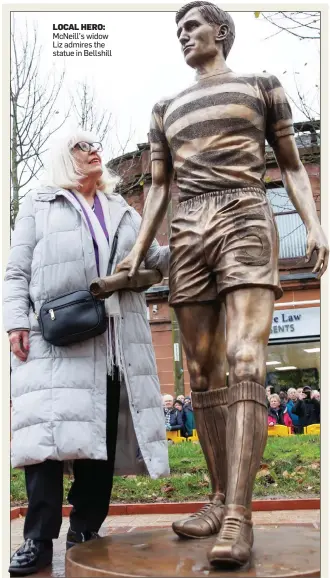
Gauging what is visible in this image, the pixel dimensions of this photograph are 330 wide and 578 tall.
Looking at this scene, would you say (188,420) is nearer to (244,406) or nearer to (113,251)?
(113,251)

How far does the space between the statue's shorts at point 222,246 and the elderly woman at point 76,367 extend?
533 mm

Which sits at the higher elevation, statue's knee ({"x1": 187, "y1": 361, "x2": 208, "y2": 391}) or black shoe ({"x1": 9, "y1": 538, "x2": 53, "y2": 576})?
statue's knee ({"x1": 187, "y1": 361, "x2": 208, "y2": 391})

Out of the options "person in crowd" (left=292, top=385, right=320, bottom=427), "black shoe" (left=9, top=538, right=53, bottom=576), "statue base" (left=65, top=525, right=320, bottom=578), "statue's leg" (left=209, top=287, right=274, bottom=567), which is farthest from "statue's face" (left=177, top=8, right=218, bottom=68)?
"person in crowd" (left=292, top=385, right=320, bottom=427)

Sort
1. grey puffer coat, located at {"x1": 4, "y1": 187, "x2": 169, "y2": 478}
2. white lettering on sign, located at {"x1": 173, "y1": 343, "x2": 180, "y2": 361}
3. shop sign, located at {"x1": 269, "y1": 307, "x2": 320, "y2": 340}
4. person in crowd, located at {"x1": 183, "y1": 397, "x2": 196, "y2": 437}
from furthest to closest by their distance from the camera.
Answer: shop sign, located at {"x1": 269, "y1": 307, "x2": 320, "y2": 340}
white lettering on sign, located at {"x1": 173, "y1": 343, "x2": 180, "y2": 361}
person in crowd, located at {"x1": 183, "y1": 397, "x2": 196, "y2": 437}
grey puffer coat, located at {"x1": 4, "y1": 187, "x2": 169, "y2": 478}

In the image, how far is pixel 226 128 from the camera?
4.18 meters

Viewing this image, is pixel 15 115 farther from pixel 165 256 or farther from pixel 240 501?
pixel 240 501

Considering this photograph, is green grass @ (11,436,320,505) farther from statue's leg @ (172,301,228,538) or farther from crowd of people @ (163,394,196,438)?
statue's leg @ (172,301,228,538)

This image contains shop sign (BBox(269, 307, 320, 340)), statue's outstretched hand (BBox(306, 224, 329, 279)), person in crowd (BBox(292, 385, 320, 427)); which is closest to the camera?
statue's outstretched hand (BBox(306, 224, 329, 279))

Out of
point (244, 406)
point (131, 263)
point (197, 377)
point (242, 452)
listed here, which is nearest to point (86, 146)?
point (131, 263)

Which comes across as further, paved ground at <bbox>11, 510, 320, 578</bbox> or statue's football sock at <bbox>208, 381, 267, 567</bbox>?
paved ground at <bbox>11, 510, 320, 578</bbox>

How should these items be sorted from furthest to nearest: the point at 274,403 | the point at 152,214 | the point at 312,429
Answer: the point at 274,403
the point at 312,429
the point at 152,214

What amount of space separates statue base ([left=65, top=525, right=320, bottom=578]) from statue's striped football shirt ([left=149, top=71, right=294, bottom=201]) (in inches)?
70.5

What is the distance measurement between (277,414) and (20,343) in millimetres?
8617

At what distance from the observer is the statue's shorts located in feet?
13.1
